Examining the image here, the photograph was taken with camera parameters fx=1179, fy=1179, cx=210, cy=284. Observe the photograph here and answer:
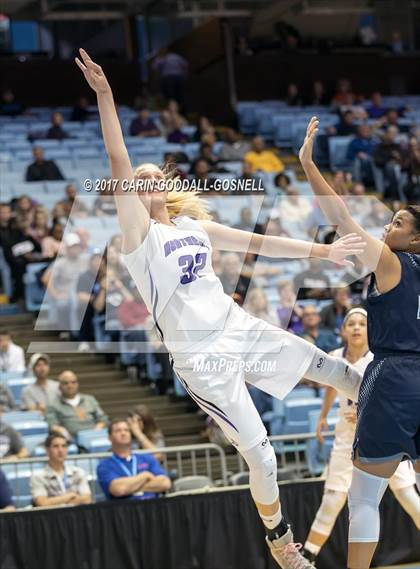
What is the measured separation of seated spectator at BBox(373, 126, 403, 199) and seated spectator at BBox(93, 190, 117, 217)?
506 centimetres

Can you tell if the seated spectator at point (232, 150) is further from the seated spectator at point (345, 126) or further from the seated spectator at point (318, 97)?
the seated spectator at point (318, 97)

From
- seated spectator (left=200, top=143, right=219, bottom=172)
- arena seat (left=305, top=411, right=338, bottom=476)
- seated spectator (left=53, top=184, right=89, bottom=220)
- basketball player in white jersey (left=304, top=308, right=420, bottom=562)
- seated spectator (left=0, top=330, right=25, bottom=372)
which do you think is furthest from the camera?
seated spectator (left=200, top=143, right=219, bottom=172)

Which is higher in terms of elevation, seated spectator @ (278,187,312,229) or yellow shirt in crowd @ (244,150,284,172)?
seated spectator @ (278,187,312,229)

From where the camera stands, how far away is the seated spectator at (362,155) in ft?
62.4

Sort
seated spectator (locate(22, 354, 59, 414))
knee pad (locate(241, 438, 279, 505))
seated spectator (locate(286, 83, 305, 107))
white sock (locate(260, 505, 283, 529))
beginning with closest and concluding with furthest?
knee pad (locate(241, 438, 279, 505)) → white sock (locate(260, 505, 283, 529)) → seated spectator (locate(22, 354, 59, 414)) → seated spectator (locate(286, 83, 305, 107))

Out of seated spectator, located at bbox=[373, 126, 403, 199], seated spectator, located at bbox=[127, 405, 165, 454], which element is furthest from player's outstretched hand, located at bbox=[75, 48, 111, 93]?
seated spectator, located at bbox=[373, 126, 403, 199]

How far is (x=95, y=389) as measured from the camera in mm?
13234

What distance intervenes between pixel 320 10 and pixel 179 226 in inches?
736

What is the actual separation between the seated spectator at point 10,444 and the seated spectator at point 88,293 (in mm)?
2423

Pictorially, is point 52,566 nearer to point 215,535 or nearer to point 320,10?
point 215,535

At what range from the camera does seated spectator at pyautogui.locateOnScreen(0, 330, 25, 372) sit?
12117 millimetres

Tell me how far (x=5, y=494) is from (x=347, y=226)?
15.7 feet

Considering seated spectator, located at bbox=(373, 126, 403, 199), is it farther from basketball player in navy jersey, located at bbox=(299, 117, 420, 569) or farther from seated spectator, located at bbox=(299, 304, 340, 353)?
basketball player in navy jersey, located at bbox=(299, 117, 420, 569)

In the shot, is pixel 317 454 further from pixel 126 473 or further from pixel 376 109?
pixel 376 109
